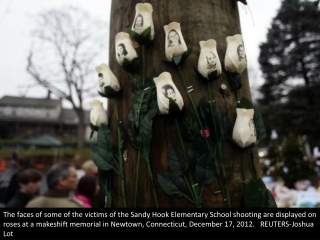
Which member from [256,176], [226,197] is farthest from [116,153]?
[256,176]

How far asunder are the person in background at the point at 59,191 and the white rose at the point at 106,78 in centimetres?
170

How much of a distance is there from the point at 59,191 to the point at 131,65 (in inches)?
78.0

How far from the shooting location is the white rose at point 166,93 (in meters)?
1.00

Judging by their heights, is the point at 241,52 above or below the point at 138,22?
below

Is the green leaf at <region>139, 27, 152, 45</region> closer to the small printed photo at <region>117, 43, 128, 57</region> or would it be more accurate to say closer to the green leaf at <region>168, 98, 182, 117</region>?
the small printed photo at <region>117, 43, 128, 57</region>

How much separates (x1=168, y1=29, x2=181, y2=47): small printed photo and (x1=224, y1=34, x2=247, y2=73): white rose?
0.68 feet

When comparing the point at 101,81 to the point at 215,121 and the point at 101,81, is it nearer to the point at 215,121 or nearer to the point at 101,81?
the point at 101,81

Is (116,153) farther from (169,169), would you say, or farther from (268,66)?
(268,66)

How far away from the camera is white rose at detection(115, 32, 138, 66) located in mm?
1134

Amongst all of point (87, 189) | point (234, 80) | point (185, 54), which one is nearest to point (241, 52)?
point (234, 80)

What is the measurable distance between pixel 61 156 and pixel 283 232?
803 inches

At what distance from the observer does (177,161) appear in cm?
101

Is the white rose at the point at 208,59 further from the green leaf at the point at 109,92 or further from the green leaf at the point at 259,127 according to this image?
the green leaf at the point at 109,92

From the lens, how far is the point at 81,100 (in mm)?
24156
